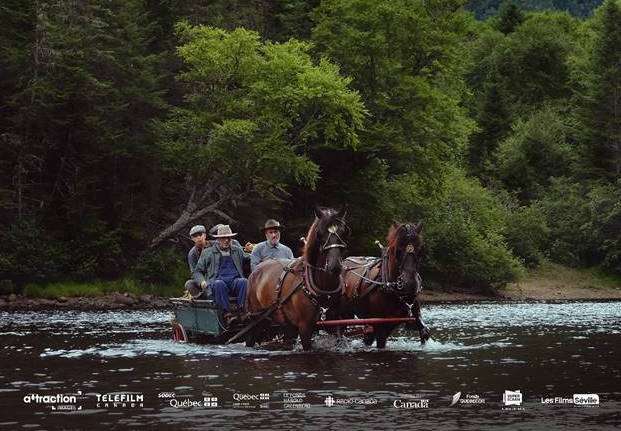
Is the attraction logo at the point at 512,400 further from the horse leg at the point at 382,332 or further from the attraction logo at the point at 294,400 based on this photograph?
the horse leg at the point at 382,332

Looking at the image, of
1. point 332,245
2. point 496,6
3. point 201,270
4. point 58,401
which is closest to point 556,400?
point 58,401

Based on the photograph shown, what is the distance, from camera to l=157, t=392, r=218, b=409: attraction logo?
16000 mm

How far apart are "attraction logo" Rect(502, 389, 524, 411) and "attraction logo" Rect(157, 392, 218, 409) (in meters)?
3.54

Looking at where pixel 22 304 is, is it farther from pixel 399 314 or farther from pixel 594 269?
pixel 594 269

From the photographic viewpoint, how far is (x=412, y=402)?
634 inches

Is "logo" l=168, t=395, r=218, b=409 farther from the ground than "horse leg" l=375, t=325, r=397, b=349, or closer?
closer

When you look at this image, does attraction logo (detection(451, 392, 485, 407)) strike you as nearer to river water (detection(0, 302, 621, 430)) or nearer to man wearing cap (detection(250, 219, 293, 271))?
river water (detection(0, 302, 621, 430))

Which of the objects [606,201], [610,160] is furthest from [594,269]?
[610,160]

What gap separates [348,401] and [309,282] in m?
7.24

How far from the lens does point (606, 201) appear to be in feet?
266

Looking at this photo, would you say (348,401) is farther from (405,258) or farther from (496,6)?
(496,6)

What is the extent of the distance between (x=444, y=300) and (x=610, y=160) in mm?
29757

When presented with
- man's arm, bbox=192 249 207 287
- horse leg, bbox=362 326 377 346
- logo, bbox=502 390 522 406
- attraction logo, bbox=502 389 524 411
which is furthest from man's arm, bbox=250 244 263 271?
logo, bbox=502 390 522 406

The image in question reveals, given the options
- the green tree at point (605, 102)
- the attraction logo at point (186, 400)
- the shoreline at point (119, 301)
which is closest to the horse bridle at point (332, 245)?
the attraction logo at point (186, 400)
